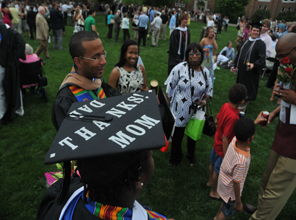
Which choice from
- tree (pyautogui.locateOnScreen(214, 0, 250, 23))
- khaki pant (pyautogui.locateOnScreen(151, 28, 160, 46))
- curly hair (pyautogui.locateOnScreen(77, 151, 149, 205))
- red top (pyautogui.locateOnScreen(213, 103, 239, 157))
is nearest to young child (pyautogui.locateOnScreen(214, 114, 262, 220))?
red top (pyautogui.locateOnScreen(213, 103, 239, 157))

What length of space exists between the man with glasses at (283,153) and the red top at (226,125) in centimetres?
52

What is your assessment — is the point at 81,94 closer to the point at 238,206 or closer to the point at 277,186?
the point at 238,206

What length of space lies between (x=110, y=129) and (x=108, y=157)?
0.16m

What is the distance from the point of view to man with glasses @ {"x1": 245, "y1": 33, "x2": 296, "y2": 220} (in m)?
2.23

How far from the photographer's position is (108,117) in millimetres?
1211

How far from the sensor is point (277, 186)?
2.45 meters

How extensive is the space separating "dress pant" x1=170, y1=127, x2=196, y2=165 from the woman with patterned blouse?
1.09 metres

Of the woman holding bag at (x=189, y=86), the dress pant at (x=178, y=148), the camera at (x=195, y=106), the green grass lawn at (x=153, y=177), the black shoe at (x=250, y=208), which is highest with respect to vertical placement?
the woman holding bag at (x=189, y=86)

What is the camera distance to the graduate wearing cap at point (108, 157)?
1052 millimetres

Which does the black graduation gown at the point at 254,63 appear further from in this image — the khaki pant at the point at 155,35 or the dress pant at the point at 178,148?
the khaki pant at the point at 155,35

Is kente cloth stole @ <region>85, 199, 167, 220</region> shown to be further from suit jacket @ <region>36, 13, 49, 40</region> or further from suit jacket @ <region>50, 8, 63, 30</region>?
suit jacket @ <region>50, 8, 63, 30</region>

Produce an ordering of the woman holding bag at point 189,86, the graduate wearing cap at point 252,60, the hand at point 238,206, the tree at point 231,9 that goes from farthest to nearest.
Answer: the tree at point 231,9
the graduate wearing cap at point 252,60
the woman holding bag at point 189,86
the hand at point 238,206

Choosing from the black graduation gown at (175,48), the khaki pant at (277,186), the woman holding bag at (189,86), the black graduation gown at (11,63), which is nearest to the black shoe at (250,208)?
the khaki pant at (277,186)

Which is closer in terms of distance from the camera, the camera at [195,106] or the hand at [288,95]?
the hand at [288,95]
